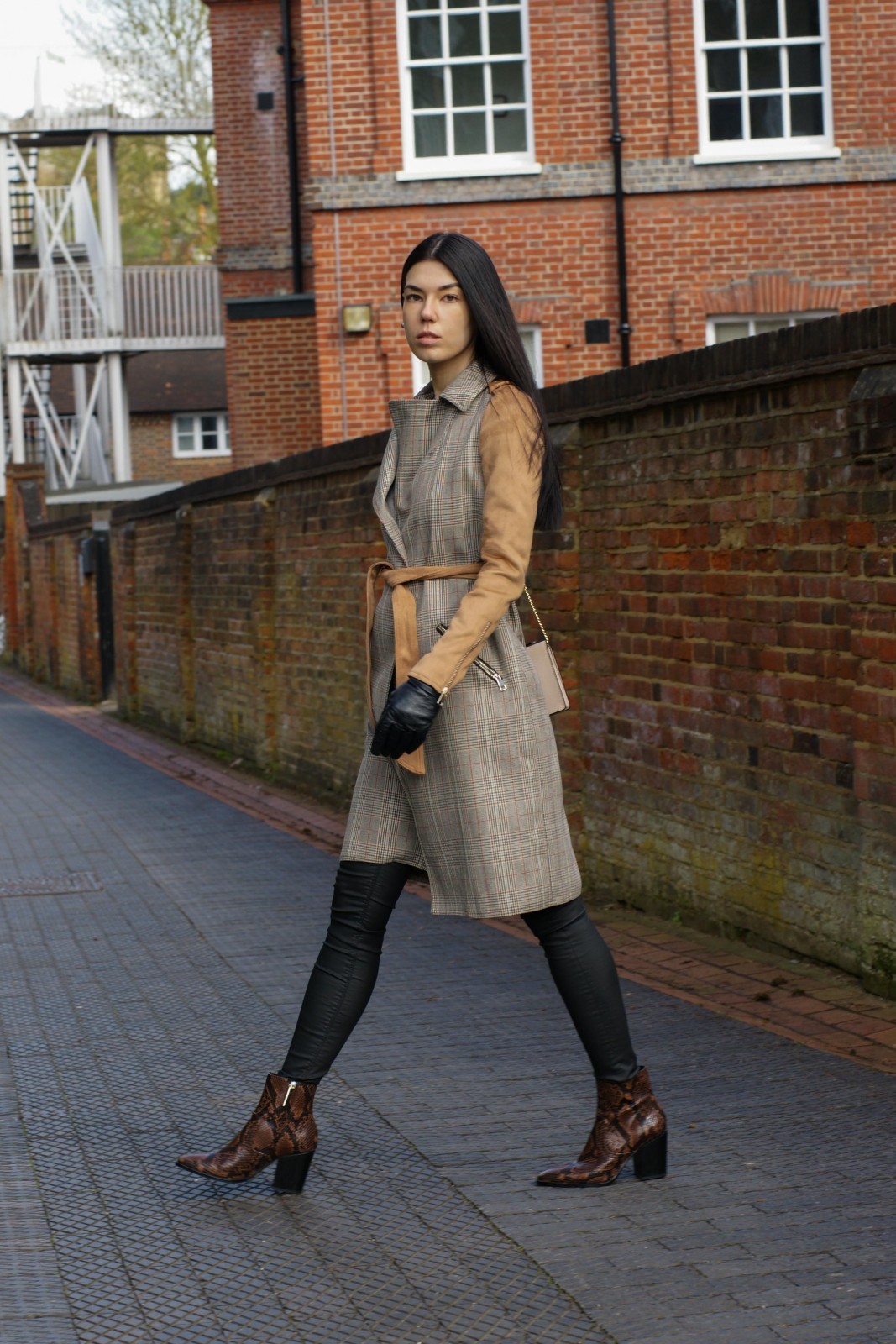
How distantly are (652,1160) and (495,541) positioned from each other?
1.44 m

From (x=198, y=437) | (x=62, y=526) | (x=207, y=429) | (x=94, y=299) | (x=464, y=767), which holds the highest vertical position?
(x=94, y=299)

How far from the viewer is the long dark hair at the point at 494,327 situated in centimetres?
410

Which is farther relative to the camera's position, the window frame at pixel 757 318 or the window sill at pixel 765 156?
the window frame at pixel 757 318

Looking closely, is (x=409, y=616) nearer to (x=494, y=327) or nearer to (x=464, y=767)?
(x=464, y=767)

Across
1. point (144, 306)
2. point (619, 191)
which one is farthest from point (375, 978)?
point (144, 306)

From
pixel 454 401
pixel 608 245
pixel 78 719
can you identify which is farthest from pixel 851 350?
pixel 78 719

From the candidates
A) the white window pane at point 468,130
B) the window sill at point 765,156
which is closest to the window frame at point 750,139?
the window sill at point 765,156

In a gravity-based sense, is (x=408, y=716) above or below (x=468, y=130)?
below

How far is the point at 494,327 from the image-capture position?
13.6 feet

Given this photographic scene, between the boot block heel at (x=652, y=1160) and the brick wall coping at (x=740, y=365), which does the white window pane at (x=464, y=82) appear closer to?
the brick wall coping at (x=740, y=365)

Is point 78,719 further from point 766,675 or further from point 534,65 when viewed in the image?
point 766,675

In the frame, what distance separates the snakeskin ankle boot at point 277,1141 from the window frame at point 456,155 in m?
16.5

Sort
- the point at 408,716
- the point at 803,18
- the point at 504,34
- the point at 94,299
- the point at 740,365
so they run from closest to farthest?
the point at 408,716 → the point at 740,365 → the point at 803,18 → the point at 504,34 → the point at 94,299

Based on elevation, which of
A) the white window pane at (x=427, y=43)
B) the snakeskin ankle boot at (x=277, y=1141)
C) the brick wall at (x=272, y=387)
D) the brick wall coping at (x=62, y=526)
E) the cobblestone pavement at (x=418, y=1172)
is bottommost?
the cobblestone pavement at (x=418, y=1172)
